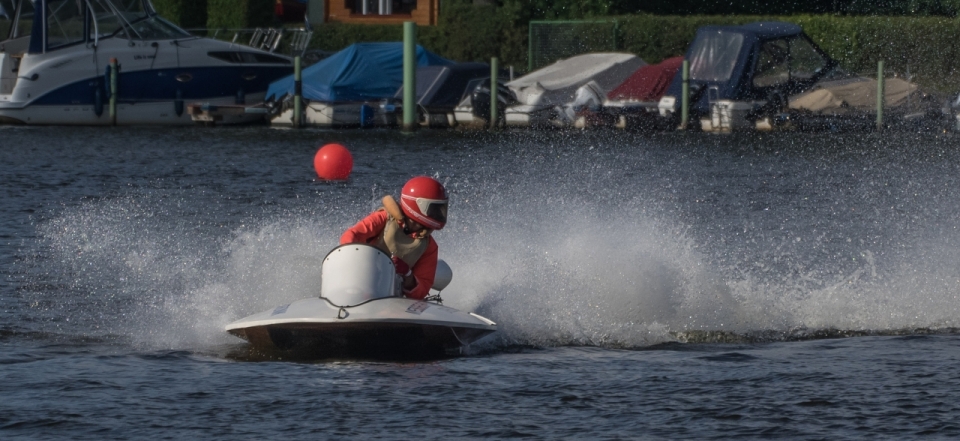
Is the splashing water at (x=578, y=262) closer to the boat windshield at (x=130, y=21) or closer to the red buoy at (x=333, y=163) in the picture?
the red buoy at (x=333, y=163)

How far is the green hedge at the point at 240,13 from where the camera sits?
4003 cm

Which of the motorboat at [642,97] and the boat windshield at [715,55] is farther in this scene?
the motorboat at [642,97]

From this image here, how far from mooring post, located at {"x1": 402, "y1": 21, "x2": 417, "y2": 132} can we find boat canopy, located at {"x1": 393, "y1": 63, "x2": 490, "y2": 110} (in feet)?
3.62

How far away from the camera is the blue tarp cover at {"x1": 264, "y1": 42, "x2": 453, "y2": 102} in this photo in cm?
3278

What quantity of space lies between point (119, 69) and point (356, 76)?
5103 mm

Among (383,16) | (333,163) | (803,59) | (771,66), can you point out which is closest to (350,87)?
(771,66)

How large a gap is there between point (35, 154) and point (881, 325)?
18.2 meters

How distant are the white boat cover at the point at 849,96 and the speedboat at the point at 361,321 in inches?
842

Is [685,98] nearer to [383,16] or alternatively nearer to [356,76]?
[356,76]

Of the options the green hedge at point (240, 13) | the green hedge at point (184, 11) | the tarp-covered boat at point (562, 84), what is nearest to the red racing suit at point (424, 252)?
A: the tarp-covered boat at point (562, 84)

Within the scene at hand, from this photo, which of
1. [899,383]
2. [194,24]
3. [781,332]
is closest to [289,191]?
[781,332]

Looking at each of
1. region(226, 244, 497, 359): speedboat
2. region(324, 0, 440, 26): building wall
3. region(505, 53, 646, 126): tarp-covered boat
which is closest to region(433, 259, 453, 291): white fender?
region(226, 244, 497, 359): speedboat

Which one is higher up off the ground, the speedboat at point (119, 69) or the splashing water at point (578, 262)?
the speedboat at point (119, 69)

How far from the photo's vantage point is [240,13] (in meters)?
40.1
